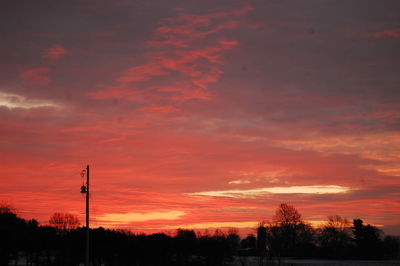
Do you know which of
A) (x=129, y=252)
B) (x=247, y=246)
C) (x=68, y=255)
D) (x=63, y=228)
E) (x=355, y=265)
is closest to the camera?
(x=68, y=255)

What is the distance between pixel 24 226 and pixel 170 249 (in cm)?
2322

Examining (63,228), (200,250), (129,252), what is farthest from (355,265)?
(63,228)

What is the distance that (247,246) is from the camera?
17775cm

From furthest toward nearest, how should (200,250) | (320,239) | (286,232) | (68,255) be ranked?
(320,239) < (286,232) < (200,250) < (68,255)

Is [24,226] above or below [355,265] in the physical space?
above

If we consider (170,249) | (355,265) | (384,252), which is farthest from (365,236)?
(170,249)

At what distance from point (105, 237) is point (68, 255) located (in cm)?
851

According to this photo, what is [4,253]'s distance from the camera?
215ft

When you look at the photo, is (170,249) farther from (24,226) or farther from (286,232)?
(286,232)

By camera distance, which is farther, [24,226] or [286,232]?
[286,232]

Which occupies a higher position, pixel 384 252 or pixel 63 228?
pixel 63 228

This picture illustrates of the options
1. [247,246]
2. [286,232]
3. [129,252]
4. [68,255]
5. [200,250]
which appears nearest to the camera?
[68,255]

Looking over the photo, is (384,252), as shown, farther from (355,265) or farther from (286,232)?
(355,265)

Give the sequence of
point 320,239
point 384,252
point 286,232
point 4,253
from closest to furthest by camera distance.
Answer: point 4,253, point 384,252, point 286,232, point 320,239
